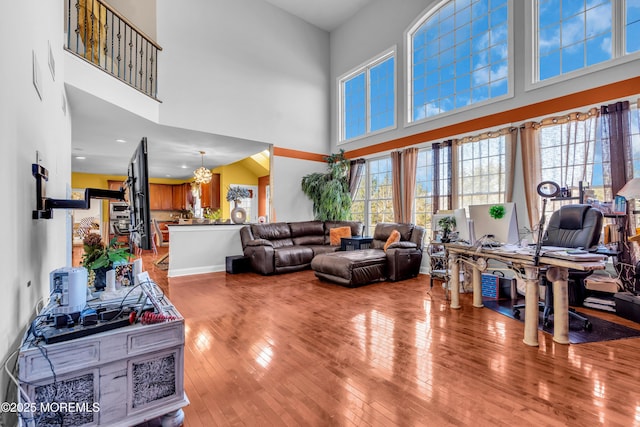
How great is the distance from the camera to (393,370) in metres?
2.11

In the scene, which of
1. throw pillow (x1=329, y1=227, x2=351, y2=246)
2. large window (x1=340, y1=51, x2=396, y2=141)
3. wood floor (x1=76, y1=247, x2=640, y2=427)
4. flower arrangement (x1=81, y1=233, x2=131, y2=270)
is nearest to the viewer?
wood floor (x1=76, y1=247, x2=640, y2=427)

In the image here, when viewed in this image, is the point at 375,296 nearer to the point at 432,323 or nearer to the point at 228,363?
the point at 432,323

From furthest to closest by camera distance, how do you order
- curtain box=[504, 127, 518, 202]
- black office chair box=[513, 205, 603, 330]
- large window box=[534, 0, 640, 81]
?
curtain box=[504, 127, 518, 202] < large window box=[534, 0, 640, 81] < black office chair box=[513, 205, 603, 330]

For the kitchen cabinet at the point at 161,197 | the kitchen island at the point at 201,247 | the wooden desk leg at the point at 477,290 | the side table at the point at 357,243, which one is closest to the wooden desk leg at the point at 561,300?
the wooden desk leg at the point at 477,290

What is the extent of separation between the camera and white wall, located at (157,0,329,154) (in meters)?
5.49

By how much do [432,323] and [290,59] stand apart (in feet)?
22.8

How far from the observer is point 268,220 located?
7.29 m

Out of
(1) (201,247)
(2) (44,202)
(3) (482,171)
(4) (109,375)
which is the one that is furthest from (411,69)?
(4) (109,375)

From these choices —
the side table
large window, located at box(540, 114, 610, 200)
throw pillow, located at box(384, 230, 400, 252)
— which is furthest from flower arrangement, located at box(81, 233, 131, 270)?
large window, located at box(540, 114, 610, 200)

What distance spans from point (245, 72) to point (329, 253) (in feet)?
14.7

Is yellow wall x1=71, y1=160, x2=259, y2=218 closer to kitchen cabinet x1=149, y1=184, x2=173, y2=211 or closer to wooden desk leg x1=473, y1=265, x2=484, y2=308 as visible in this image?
kitchen cabinet x1=149, y1=184, x2=173, y2=211

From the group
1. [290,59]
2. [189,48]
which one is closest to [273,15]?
[290,59]

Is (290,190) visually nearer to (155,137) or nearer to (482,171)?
(155,137)

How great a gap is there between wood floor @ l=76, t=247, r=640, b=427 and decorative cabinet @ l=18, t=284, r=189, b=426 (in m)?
0.26
